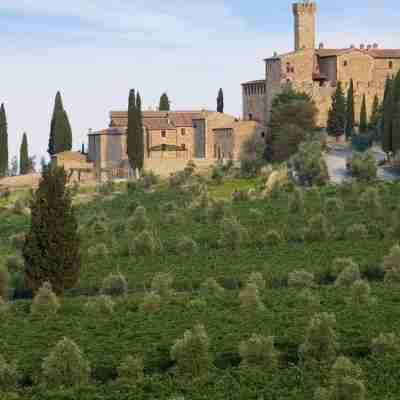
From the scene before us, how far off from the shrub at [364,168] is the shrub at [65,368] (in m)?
33.5

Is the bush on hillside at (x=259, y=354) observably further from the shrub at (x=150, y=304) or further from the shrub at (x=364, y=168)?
the shrub at (x=364, y=168)

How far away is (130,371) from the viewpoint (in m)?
20.0

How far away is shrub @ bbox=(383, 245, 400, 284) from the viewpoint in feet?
99.9

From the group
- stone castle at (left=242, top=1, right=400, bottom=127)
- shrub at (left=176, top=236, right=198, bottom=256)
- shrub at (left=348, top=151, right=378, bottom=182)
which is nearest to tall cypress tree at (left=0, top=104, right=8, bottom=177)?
stone castle at (left=242, top=1, right=400, bottom=127)

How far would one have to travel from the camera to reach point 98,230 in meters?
43.3

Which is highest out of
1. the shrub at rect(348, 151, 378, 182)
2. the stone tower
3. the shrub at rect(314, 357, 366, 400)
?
the stone tower

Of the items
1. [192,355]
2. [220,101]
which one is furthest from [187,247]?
[220,101]

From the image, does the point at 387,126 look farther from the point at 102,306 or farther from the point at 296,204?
the point at 102,306

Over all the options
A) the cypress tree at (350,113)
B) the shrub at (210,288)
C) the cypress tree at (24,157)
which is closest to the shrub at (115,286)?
the shrub at (210,288)

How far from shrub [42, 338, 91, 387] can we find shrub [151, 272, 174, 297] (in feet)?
30.2

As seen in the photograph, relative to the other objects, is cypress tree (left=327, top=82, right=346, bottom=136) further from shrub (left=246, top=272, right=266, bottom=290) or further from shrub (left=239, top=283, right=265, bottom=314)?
shrub (left=239, top=283, right=265, bottom=314)

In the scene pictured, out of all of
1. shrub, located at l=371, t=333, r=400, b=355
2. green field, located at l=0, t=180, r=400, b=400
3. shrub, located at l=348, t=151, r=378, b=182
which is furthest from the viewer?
shrub, located at l=348, t=151, r=378, b=182

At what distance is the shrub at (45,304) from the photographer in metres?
27.1

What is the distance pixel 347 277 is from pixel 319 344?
9195mm
